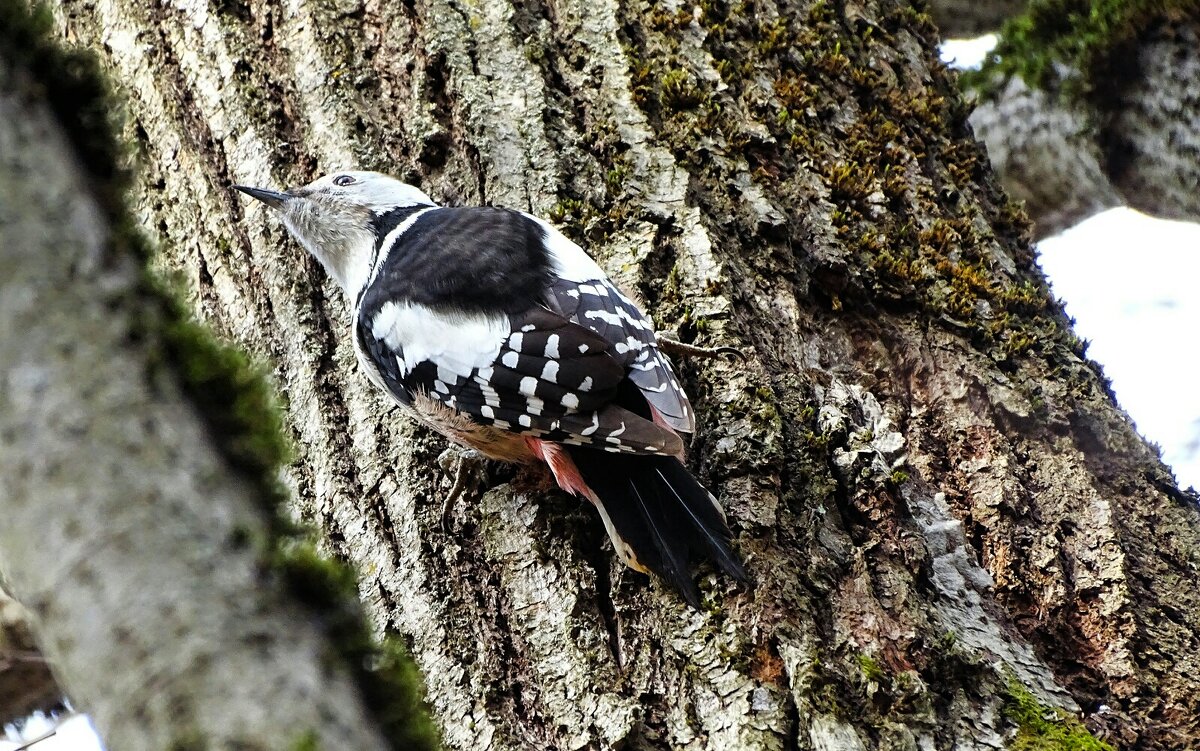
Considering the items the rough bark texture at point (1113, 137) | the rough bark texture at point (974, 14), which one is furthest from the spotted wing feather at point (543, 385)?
the rough bark texture at point (974, 14)

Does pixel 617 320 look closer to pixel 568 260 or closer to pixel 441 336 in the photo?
pixel 568 260

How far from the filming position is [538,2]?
3.21m

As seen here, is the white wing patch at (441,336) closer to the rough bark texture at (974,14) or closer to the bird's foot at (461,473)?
the bird's foot at (461,473)

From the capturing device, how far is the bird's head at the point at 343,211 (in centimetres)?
307

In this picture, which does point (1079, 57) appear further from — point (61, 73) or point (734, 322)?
point (61, 73)

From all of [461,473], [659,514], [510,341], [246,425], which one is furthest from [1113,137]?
[246,425]

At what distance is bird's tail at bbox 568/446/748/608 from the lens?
221 cm

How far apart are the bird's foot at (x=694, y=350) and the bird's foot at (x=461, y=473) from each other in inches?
20.7

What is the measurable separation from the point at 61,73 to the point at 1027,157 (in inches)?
168

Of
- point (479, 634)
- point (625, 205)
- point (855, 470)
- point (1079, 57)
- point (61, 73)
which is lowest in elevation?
point (479, 634)

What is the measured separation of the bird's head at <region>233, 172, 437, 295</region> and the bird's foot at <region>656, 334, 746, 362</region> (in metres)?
0.98

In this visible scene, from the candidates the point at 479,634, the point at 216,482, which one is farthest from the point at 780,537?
the point at 216,482

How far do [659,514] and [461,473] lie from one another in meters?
0.51

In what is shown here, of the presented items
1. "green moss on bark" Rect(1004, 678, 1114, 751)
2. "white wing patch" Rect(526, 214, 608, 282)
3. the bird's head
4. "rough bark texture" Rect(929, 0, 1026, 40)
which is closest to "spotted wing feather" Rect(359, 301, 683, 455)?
"white wing patch" Rect(526, 214, 608, 282)
